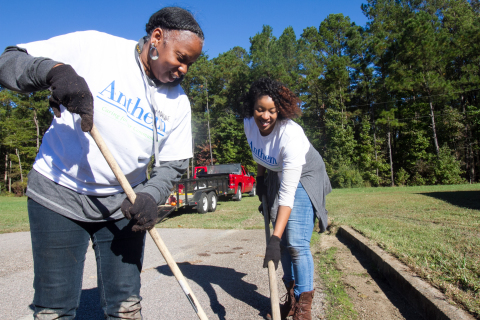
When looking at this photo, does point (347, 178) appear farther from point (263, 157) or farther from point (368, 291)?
point (263, 157)

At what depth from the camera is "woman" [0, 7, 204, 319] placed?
5.26 feet

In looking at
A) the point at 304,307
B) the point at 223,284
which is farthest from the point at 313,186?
the point at 223,284

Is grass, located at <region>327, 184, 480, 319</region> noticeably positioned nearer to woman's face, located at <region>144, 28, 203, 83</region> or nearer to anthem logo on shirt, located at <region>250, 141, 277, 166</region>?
anthem logo on shirt, located at <region>250, 141, 277, 166</region>

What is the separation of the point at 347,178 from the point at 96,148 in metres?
30.7

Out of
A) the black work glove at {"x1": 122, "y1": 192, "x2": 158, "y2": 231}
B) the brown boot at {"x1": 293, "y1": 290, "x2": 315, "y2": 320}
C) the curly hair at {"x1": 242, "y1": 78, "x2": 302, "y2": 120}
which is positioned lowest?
the brown boot at {"x1": 293, "y1": 290, "x2": 315, "y2": 320}

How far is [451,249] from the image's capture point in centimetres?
404

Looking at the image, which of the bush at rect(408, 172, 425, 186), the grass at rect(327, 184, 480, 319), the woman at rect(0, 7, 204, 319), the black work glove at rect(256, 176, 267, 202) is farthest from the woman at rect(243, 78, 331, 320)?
the bush at rect(408, 172, 425, 186)

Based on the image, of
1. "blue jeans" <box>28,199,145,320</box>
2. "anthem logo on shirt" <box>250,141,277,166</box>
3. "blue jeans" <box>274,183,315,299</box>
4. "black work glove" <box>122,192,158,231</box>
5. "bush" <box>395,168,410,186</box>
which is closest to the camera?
"blue jeans" <box>28,199,145,320</box>

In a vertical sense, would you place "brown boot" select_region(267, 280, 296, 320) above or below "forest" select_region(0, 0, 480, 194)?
below

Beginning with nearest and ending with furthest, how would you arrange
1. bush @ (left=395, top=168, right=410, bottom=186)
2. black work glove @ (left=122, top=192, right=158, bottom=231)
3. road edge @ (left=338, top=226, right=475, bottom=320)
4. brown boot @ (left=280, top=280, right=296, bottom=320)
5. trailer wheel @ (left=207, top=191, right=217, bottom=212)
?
1. black work glove @ (left=122, top=192, right=158, bottom=231)
2. road edge @ (left=338, top=226, right=475, bottom=320)
3. brown boot @ (left=280, top=280, right=296, bottom=320)
4. trailer wheel @ (left=207, top=191, right=217, bottom=212)
5. bush @ (left=395, top=168, right=410, bottom=186)

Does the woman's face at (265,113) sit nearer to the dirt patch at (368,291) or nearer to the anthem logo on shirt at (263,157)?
the anthem logo on shirt at (263,157)

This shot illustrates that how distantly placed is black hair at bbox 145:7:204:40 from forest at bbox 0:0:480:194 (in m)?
29.3

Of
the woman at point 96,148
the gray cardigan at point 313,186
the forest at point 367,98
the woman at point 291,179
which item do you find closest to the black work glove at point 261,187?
the gray cardigan at point 313,186

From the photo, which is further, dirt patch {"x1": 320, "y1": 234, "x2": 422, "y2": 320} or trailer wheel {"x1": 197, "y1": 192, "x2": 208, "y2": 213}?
trailer wheel {"x1": 197, "y1": 192, "x2": 208, "y2": 213}
